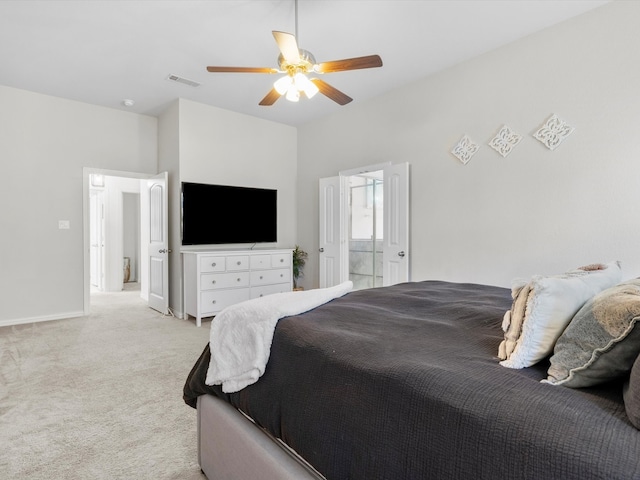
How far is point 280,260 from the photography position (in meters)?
4.94

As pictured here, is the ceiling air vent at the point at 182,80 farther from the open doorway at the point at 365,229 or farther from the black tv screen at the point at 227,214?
the open doorway at the point at 365,229

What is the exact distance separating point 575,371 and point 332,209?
4.22 metres

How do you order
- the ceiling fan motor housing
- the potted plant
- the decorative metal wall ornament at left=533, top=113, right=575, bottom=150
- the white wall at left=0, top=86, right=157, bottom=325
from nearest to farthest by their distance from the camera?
the ceiling fan motor housing < the decorative metal wall ornament at left=533, top=113, right=575, bottom=150 < the white wall at left=0, top=86, right=157, bottom=325 < the potted plant

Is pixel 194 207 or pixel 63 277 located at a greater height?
pixel 194 207

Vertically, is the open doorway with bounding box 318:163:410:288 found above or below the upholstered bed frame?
above

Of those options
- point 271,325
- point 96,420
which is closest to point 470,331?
point 271,325

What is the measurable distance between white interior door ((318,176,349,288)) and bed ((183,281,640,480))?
3267mm

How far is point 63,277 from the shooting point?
178 inches

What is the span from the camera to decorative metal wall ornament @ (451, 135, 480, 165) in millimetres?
3522

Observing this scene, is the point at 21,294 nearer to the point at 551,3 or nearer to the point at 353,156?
the point at 353,156

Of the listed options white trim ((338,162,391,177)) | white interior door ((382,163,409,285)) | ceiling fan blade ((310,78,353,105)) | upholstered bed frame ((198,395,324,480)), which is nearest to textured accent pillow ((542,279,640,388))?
upholstered bed frame ((198,395,324,480))

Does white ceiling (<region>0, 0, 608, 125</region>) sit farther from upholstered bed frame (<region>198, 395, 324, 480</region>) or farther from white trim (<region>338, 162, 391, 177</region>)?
upholstered bed frame (<region>198, 395, 324, 480</region>)

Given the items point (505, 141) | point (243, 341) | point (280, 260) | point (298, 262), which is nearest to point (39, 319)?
point (280, 260)

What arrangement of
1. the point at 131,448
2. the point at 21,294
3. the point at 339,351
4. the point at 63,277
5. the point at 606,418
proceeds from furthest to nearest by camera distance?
the point at 63,277
the point at 21,294
the point at 131,448
the point at 339,351
the point at 606,418
